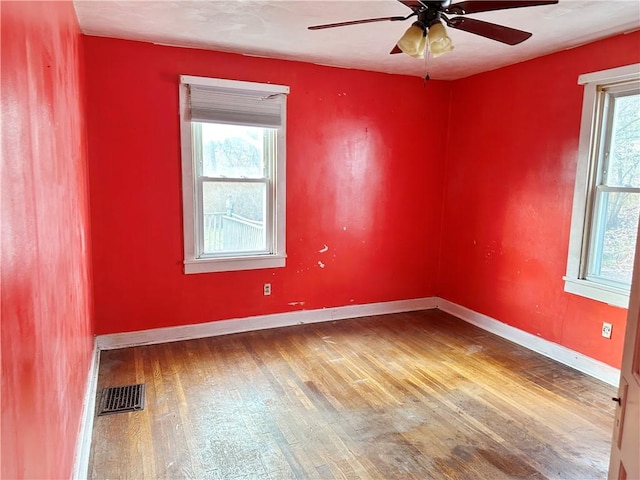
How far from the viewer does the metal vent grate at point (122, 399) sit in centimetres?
261

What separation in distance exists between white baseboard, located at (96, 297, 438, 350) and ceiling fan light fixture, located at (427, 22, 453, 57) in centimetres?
280

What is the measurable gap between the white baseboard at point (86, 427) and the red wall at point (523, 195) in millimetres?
3438

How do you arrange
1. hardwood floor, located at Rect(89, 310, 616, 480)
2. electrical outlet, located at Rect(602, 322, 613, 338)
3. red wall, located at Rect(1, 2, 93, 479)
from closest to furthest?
red wall, located at Rect(1, 2, 93, 479)
hardwood floor, located at Rect(89, 310, 616, 480)
electrical outlet, located at Rect(602, 322, 613, 338)

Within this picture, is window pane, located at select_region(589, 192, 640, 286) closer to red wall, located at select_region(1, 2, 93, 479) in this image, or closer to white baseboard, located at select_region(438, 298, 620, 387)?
white baseboard, located at select_region(438, 298, 620, 387)

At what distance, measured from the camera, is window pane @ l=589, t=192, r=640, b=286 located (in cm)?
301

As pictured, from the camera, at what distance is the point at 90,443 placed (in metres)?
2.27

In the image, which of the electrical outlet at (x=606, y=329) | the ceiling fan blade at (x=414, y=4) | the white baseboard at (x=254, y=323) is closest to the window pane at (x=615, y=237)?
the electrical outlet at (x=606, y=329)

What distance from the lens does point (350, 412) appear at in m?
2.66

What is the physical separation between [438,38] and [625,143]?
6.30 ft

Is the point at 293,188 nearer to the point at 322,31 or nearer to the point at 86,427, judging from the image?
the point at 322,31

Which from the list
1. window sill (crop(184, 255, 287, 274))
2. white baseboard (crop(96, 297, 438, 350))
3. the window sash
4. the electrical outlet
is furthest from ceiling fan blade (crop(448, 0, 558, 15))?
white baseboard (crop(96, 297, 438, 350))

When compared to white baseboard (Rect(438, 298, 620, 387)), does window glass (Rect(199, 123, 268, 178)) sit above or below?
above

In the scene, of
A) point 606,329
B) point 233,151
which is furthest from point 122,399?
point 606,329

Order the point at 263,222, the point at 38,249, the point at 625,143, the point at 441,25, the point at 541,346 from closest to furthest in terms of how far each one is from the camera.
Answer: the point at 38,249 < the point at 441,25 < the point at 625,143 < the point at 541,346 < the point at 263,222
